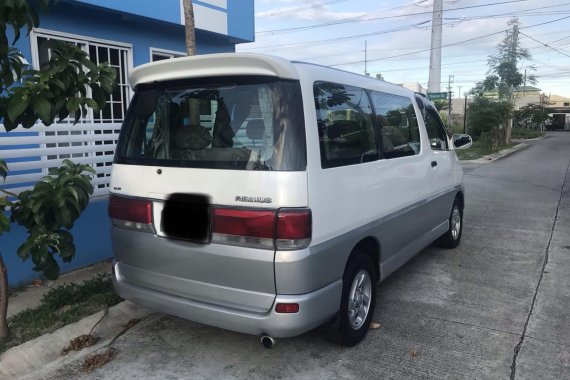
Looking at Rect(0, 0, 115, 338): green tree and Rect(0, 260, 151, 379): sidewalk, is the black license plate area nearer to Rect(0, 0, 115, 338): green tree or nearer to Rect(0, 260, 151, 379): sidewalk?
Rect(0, 0, 115, 338): green tree

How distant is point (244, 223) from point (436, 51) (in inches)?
724

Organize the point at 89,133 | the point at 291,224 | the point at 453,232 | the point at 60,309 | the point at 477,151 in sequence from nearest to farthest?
the point at 291,224, the point at 60,309, the point at 89,133, the point at 453,232, the point at 477,151

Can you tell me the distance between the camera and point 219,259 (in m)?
2.97

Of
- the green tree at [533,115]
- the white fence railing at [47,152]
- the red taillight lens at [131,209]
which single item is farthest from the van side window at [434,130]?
the green tree at [533,115]

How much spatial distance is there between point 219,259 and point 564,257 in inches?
191

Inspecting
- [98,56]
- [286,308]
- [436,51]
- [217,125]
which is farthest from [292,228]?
[436,51]

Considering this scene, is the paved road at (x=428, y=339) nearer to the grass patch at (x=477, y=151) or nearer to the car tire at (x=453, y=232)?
the car tire at (x=453, y=232)

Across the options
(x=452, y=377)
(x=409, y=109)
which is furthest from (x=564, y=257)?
(x=452, y=377)

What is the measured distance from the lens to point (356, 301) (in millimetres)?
3594

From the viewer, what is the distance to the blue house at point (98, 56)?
4.63 meters

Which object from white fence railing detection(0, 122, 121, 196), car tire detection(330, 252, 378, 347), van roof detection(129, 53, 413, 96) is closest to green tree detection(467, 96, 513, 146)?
white fence railing detection(0, 122, 121, 196)

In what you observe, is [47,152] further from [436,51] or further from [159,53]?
[436,51]

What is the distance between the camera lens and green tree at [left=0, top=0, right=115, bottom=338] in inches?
118

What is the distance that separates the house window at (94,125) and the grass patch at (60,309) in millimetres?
1118
